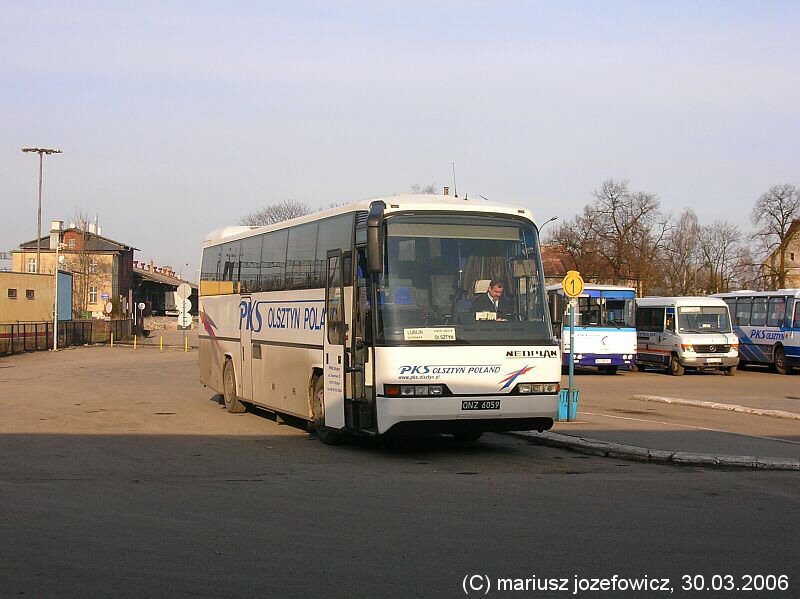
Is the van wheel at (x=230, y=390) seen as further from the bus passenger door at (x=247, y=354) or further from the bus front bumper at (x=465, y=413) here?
the bus front bumper at (x=465, y=413)

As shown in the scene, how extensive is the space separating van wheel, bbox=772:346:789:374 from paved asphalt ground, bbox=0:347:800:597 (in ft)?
77.5

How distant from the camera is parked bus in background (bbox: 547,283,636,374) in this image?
3647 centimetres

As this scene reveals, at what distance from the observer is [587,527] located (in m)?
8.67

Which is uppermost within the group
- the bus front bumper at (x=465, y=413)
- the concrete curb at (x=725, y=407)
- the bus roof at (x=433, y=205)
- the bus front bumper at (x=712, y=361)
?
the bus roof at (x=433, y=205)

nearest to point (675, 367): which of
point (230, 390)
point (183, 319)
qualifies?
point (230, 390)

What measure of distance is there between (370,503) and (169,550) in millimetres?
2674

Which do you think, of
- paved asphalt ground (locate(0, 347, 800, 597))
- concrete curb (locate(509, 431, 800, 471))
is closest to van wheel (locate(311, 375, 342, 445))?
paved asphalt ground (locate(0, 347, 800, 597))

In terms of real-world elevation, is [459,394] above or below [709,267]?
below

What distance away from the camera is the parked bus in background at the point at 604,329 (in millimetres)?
36469

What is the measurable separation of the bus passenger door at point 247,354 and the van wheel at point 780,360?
87.8ft

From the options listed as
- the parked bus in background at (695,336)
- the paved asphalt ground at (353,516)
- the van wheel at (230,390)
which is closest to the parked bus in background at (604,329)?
the parked bus in background at (695,336)

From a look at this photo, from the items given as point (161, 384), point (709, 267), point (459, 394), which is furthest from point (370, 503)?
point (709, 267)

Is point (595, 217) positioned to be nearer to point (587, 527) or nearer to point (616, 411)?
point (616, 411)

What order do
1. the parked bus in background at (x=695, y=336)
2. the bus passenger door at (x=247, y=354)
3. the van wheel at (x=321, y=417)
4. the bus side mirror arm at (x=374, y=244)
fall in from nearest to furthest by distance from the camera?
the bus side mirror arm at (x=374, y=244) → the van wheel at (x=321, y=417) → the bus passenger door at (x=247, y=354) → the parked bus in background at (x=695, y=336)
